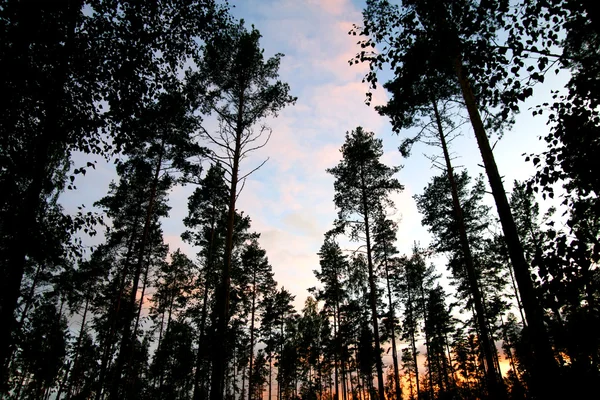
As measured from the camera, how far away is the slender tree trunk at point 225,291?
8188 millimetres

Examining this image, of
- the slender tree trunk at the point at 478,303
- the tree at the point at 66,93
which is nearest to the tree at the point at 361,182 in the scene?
the slender tree trunk at the point at 478,303

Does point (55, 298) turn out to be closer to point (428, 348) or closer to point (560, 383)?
point (560, 383)

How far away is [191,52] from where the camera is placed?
7188mm

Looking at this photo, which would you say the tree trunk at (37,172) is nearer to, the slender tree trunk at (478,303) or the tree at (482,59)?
the tree at (482,59)

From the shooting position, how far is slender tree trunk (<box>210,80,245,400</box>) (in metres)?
8.19

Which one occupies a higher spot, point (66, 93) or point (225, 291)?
point (66, 93)

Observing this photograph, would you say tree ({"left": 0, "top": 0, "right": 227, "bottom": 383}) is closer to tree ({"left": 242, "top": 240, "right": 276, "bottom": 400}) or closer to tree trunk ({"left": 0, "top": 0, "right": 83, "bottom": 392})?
tree trunk ({"left": 0, "top": 0, "right": 83, "bottom": 392})

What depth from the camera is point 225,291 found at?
938cm

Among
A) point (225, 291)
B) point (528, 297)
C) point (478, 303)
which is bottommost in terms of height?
point (528, 297)

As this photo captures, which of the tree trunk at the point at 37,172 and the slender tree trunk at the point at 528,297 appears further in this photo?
the tree trunk at the point at 37,172

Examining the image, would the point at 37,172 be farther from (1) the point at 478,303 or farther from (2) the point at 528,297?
(1) the point at 478,303

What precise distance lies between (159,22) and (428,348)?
39910 mm

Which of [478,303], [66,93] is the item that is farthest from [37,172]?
[478,303]

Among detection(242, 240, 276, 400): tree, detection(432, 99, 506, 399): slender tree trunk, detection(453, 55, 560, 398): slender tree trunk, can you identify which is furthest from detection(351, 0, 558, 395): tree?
detection(242, 240, 276, 400): tree
